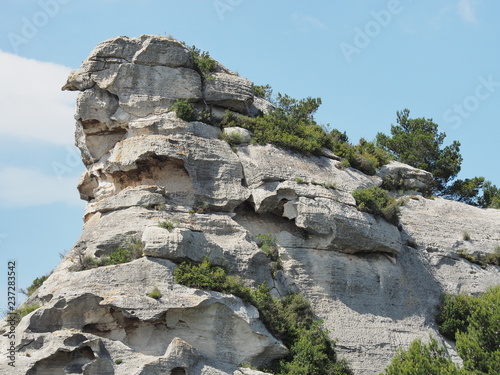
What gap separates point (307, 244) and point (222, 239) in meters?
3.05

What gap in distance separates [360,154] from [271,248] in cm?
741

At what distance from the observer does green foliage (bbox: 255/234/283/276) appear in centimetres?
2681

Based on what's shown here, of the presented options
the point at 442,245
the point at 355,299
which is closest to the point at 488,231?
A: the point at 442,245

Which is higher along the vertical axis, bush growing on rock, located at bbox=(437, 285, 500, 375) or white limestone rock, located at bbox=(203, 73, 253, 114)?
white limestone rock, located at bbox=(203, 73, 253, 114)

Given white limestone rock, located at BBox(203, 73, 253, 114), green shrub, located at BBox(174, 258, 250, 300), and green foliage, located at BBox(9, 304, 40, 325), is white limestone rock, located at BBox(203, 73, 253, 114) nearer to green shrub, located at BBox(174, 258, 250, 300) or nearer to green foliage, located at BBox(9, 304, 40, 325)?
green shrub, located at BBox(174, 258, 250, 300)

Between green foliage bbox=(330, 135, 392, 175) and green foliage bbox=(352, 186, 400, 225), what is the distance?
1.86 m

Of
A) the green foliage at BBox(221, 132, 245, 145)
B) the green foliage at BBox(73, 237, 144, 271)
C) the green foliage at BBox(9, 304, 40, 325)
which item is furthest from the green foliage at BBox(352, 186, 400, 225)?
the green foliage at BBox(9, 304, 40, 325)

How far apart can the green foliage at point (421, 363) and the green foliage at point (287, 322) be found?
5.17 feet

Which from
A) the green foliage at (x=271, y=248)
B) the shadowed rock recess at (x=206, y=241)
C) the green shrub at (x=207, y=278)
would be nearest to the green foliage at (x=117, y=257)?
the shadowed rock recess at (x=206, y=241)

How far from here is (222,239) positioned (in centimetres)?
2639

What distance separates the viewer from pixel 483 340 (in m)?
24.9

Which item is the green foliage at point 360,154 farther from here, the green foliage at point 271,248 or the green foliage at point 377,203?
the green foliage at point 271,248

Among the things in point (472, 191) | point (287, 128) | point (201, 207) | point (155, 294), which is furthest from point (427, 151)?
point (155, 294)

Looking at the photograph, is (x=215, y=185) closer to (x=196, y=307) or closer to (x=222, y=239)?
(x=222, y=239)
